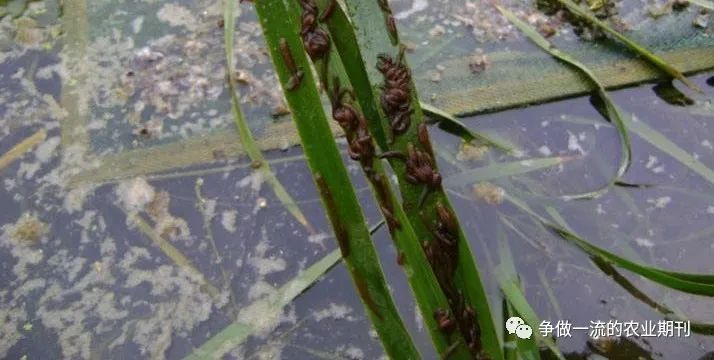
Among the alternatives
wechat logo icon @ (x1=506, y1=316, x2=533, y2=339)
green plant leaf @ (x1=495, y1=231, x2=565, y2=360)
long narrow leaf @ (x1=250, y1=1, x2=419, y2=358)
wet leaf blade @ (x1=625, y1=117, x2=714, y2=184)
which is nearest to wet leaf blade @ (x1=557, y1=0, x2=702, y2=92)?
wet leaf blade @ (x1=625, y1=117, x2=714, y2=184)

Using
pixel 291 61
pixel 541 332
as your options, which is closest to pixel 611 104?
pixel 541 332

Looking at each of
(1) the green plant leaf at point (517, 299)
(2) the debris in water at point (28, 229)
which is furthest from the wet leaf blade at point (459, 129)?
(2) the debris in water at point (28, 229)

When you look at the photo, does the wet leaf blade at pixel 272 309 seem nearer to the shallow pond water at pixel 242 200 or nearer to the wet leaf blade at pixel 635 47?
the shallow pond water at pixel 242 200

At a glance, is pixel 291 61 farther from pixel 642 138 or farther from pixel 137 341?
pixel 642 138

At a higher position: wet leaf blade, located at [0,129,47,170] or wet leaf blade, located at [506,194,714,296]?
wet leaf blade, located at [0,129,47,170]

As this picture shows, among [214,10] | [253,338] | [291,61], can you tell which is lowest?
[253,338]

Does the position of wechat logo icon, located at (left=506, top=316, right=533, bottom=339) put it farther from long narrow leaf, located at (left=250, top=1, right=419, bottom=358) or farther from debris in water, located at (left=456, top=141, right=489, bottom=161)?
debris in water, located at (left=456, top=141, right=489, bottom=161)
